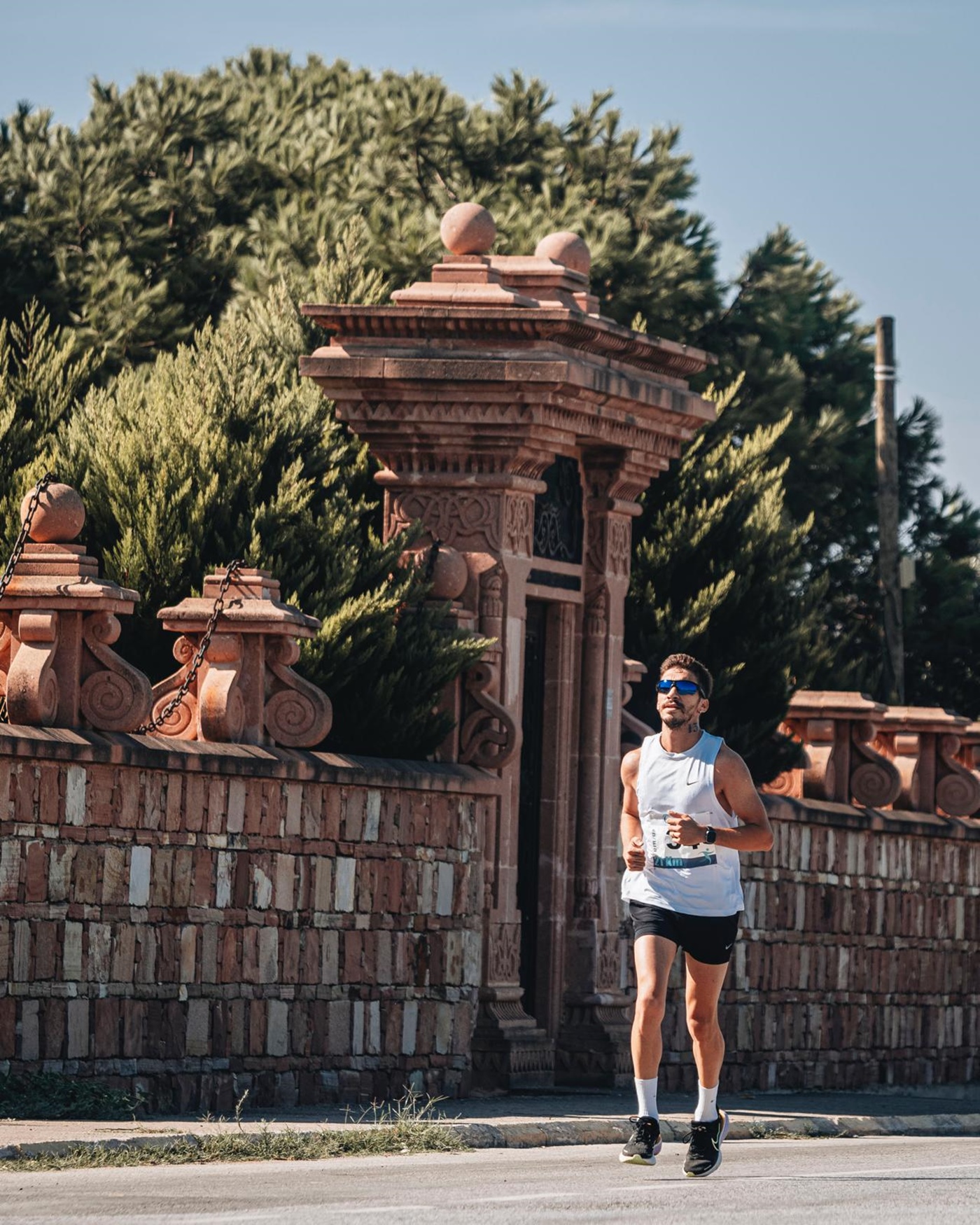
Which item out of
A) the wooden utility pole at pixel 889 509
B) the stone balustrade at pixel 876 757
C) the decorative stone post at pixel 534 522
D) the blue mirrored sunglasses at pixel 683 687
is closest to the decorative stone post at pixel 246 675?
the decorative stone post at pixel 534 522

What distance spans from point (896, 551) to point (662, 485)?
787cm

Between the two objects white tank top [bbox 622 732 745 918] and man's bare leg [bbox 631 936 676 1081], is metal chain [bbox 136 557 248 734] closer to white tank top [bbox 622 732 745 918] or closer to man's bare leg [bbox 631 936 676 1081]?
white tank top [bbox 622 732 745 918]

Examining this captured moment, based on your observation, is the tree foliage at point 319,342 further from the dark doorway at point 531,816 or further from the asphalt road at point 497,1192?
the asphalt road at point 497,1192

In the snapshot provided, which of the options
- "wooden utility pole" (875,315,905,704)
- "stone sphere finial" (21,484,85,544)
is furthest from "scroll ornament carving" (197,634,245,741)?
"wooden utility pole" (875,315,905,704)

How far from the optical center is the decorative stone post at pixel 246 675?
15.2 m

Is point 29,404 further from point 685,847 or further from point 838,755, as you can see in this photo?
point 685,847

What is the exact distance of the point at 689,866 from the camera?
37.3 feet

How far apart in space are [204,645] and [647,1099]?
186 inches

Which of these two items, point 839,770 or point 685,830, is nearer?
point 685,830

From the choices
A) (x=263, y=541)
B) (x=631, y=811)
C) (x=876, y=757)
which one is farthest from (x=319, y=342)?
(x=631, y=811)

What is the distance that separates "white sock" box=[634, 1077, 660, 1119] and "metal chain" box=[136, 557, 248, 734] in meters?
4.59

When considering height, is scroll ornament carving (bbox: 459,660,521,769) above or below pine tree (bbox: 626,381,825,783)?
below

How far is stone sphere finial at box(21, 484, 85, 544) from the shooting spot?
1427 cm

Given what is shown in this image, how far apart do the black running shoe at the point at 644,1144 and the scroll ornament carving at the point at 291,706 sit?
4.74m
